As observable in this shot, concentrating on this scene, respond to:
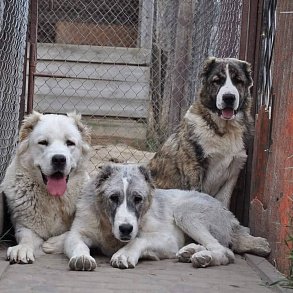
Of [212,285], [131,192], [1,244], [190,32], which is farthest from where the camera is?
[190,32]

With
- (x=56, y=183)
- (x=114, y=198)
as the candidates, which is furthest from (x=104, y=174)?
(x=56, y=183)

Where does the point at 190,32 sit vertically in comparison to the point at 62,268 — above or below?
above

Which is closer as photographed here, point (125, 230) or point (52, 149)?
point (125, 230)

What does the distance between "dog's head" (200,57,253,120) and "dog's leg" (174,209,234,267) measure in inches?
55.0

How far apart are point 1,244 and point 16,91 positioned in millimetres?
1594

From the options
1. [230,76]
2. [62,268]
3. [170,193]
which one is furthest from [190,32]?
[62,268]

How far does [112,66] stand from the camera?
37.2 feet

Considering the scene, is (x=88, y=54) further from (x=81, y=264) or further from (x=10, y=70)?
(x=81, y=264)

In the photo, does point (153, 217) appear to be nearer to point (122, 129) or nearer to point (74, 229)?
point (74, 229)

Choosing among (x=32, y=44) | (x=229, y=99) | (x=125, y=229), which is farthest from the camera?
(x=32, y=44)

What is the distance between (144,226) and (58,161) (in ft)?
2.65

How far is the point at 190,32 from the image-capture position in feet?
32.2

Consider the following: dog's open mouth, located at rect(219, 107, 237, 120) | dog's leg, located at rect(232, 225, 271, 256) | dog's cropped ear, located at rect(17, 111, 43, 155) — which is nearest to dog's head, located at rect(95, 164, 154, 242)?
dog's cropped ear, located at rect(17, 111, 43, 155)

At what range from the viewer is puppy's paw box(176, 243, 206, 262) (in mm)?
5316
